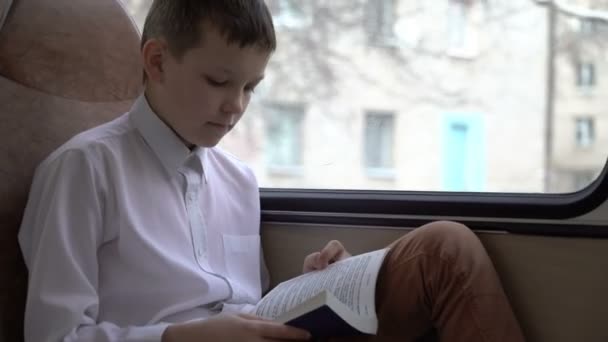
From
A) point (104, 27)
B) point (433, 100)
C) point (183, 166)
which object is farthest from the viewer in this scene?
point (433, 100)

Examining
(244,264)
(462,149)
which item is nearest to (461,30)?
(462,149)

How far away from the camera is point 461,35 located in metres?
1.66

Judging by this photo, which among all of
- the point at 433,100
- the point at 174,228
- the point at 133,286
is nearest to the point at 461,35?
the point at 433,100

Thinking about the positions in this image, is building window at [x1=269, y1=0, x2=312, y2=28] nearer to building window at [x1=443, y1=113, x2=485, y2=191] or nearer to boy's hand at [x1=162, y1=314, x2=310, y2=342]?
building window at [x1=443, y1=113, x2=485, y2=191]

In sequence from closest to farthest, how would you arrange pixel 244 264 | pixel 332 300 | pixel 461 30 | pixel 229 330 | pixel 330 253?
1. pixel 332 300
2. pixel 229 330
3. pixel 330 253
4. pixel 244 264
5. pixel 461 30

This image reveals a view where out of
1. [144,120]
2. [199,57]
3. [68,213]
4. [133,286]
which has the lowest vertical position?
[133,286]

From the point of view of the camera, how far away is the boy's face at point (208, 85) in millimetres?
1190

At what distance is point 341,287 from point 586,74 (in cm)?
75

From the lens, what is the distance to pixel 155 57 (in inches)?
49.2

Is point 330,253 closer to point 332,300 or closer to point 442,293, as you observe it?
point 442,293

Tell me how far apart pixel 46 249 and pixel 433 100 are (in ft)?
3.11

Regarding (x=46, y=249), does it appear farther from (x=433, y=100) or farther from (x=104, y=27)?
(x=433, y=100)

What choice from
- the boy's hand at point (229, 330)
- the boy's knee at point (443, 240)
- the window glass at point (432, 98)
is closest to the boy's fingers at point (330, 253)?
the boy's knee at point (443, 240)

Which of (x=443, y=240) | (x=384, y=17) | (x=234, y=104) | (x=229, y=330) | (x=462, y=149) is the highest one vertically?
(x=384, y=17)
